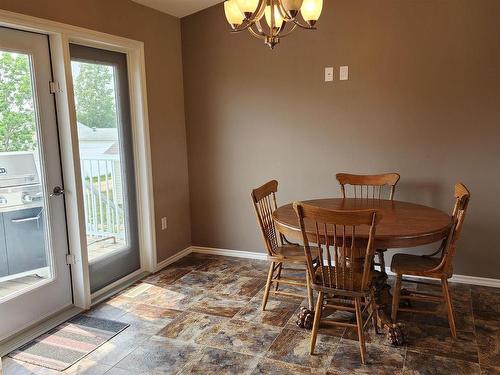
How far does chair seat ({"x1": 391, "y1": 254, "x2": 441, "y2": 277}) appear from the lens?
261 centimetres

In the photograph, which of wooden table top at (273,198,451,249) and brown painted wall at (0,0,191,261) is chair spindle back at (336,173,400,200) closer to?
wooden table top at (273,198,451,249)

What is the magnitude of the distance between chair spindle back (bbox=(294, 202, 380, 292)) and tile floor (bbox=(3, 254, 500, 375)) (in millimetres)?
432

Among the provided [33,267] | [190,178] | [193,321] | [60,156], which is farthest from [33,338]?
[190,178]

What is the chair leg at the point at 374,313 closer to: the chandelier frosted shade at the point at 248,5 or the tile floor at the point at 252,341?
the tile floor at the point at 252,341

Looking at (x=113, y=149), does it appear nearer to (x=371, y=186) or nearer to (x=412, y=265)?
(x=371, y=186)

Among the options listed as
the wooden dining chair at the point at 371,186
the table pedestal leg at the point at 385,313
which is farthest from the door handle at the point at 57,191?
the table pedestal leg at the point at 385,313

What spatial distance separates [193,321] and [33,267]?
1161 millimetres

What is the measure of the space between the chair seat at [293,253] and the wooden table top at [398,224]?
309mm

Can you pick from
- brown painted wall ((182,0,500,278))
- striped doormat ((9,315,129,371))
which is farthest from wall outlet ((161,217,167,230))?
striped doormat ((9,315,129,371))

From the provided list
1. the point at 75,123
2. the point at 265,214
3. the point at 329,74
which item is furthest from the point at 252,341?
the point at 329,74

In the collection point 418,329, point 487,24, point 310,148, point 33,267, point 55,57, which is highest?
point 487,24

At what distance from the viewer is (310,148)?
3.86 meters

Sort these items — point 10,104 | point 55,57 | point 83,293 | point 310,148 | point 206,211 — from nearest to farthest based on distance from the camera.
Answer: point 10,104
point 55,57
point 83,293
point 310,148
point 206,211

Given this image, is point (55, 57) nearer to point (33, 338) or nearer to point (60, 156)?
point (60, 156)
